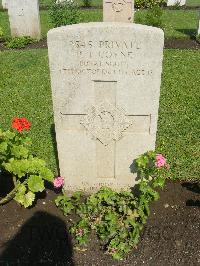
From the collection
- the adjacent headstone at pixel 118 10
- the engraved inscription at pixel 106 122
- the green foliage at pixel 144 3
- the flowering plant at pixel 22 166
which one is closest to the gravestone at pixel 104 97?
the engraved inscription at pixel 106 122

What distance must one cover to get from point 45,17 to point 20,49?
17.2 ft

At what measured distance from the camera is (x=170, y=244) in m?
3.55

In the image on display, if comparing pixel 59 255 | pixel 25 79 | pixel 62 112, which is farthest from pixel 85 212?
pixel 25 79

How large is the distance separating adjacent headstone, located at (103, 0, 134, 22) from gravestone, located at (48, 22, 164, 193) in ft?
21.4

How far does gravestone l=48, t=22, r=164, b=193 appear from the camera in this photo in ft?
10.4

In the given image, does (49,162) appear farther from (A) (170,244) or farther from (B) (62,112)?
(A) (170,244)

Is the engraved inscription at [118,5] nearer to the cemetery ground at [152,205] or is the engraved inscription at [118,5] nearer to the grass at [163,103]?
the grass at [163,103]

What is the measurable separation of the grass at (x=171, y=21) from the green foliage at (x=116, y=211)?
909 cm

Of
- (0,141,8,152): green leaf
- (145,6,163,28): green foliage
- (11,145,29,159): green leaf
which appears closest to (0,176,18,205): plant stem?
(11,145,29,159): green leaf

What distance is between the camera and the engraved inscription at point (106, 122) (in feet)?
11.7

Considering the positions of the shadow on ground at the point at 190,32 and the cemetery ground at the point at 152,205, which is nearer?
the cemetery ground at the point at 152,205

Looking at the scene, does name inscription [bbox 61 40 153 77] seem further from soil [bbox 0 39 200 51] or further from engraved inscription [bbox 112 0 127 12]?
soil [bbox 0 39 200 51]

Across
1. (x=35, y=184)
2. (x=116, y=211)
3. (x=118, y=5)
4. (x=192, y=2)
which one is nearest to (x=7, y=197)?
(x=35, y=184)

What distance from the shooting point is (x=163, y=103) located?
6781 millimetres
